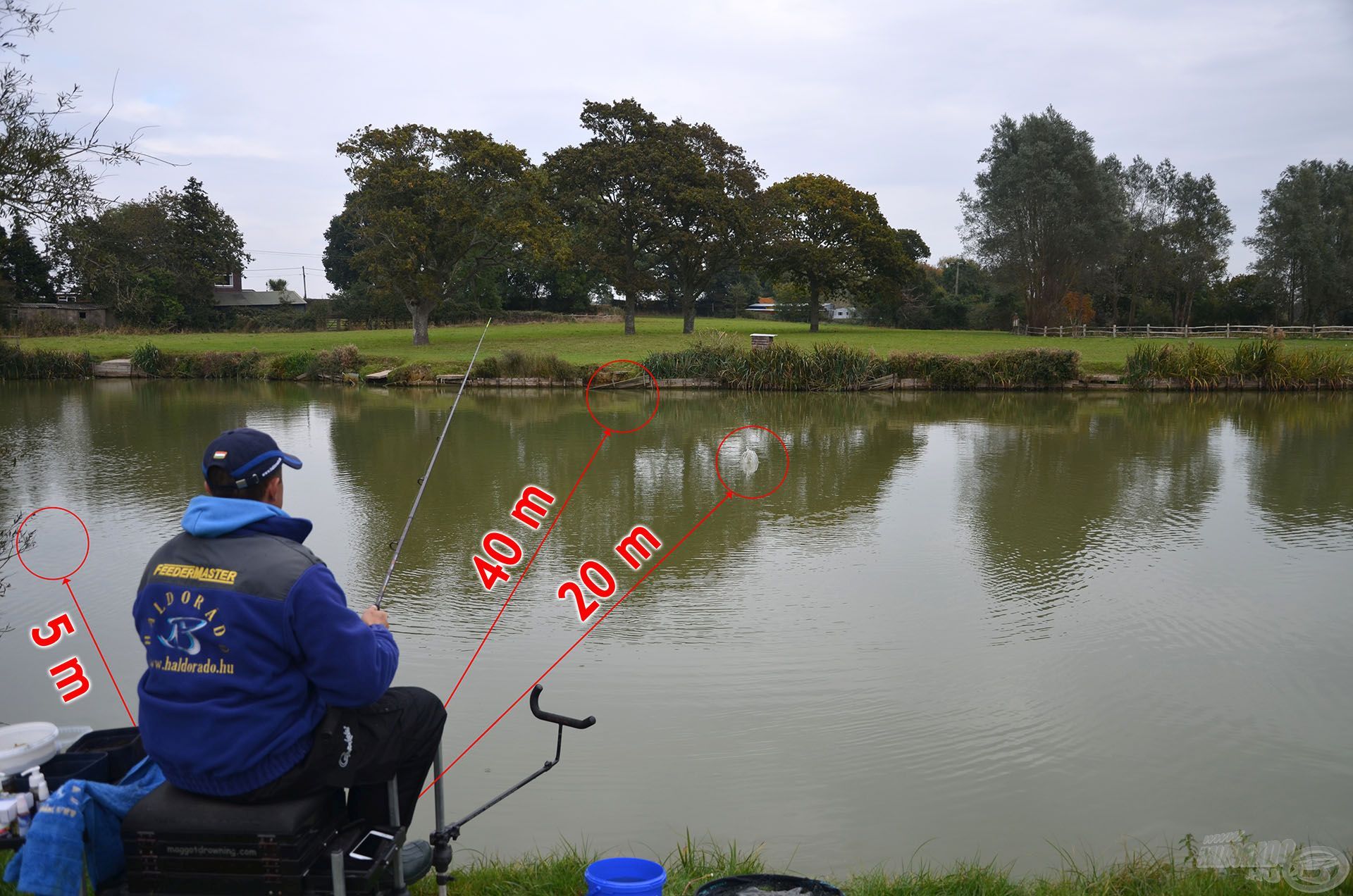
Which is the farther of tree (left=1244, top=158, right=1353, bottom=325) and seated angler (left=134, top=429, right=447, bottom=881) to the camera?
tree (left=1244, top=158, right=1353, bottom=325)

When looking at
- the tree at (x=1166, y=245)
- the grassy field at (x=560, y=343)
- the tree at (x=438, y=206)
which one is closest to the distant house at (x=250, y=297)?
the grassy field at (x=560, y=343)

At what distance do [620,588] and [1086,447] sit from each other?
10323mm

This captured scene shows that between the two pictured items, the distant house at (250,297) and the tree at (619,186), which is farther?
the distant house at (250,297)

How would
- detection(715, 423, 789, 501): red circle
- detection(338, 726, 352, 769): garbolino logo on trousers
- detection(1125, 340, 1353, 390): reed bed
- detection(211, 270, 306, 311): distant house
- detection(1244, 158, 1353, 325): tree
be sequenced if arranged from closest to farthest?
detection(338, 726, 352, 769): garbolino logo on trousers < detection(715, 423, 789, 501): red circle < detection(1125, 340, 1353, 390): reed bed < detection(1244, 158, 1353, 325): tree < detection(211, 270, 306, 311): distant house

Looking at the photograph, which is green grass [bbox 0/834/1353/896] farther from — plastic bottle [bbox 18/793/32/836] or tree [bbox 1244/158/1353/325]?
tree [bbox 1244/158/1353/325]

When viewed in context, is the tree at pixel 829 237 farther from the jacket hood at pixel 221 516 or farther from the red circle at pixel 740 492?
the jacket hood at pixel 221 516

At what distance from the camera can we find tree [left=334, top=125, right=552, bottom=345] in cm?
3200

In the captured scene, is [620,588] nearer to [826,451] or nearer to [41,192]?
[41,192]

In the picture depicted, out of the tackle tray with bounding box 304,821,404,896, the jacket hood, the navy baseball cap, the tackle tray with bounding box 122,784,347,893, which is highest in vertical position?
the navy baseball cap

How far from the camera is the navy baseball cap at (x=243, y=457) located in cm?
264

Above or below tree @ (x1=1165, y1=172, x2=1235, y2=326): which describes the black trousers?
below

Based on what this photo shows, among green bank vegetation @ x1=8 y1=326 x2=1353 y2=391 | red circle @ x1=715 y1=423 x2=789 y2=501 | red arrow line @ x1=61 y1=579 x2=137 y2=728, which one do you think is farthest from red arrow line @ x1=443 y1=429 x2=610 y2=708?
green bank vegetation @ x1=8 y1=326 x2=1353 y2=391

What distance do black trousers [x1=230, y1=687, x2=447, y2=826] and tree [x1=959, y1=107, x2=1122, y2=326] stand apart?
148ft

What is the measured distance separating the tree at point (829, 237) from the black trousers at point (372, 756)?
38230mm
